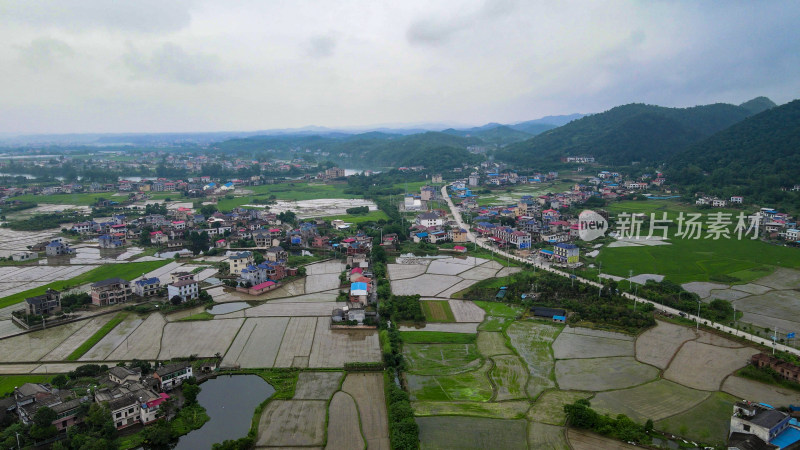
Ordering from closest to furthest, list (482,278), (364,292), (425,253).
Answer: (364,292), (482,278), (425,253)

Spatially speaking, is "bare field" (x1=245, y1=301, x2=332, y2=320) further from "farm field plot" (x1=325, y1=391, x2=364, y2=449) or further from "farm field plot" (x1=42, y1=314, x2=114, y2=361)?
"farm field plot" (x1=325, y1=391, x2=364, y2=449)

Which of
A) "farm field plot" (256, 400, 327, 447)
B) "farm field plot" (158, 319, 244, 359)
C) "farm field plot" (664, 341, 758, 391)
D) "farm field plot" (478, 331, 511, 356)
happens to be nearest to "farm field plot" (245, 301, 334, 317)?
"farm field plot" (158, 319, 244, 359)

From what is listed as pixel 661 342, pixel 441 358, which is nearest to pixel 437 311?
pixel 441 358

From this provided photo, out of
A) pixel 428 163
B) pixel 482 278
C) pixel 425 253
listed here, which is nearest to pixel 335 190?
pixel 428 163

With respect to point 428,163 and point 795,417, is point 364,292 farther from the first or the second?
point 428,163

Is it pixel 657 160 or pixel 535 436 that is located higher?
pixel 657 160

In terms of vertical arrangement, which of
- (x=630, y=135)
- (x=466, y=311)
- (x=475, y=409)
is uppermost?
(x=630, y=135)

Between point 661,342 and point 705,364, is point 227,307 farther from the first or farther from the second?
point 705,364
